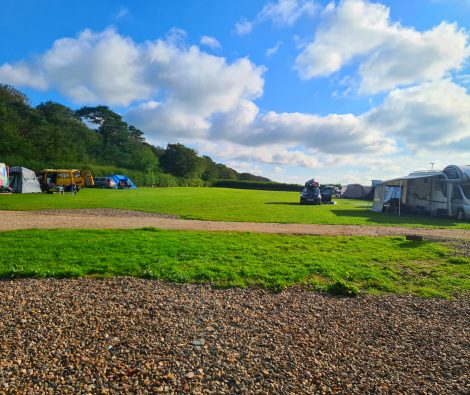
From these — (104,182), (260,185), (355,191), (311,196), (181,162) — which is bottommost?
(311,196)

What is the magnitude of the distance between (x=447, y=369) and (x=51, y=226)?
12447 mm

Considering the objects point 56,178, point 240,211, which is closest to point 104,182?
point 56,178

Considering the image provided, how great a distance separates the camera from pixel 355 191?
51938mm

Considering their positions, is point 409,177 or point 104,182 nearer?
point 409,177

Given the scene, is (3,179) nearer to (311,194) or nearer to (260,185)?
(311,194)


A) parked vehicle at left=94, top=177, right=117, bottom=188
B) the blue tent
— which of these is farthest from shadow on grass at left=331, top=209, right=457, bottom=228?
the blue tent

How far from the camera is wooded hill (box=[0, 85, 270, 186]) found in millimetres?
50469

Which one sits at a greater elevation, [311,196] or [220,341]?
[311,196]

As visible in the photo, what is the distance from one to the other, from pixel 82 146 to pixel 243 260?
70.1 m

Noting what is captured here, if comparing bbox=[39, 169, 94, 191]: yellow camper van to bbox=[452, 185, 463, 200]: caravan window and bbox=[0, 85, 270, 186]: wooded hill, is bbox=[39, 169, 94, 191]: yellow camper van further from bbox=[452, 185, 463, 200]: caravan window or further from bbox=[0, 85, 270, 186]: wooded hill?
bbox=[452, 185, 463, 200]: caravan window

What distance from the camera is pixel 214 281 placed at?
6449 millimetres

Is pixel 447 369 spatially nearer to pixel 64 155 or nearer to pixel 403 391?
pixel 403 391

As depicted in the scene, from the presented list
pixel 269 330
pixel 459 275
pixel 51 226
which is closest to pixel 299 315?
pixel 269 330

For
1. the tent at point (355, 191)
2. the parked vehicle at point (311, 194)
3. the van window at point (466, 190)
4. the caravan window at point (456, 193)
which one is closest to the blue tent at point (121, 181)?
the parked vehicle at point (311, 194)
